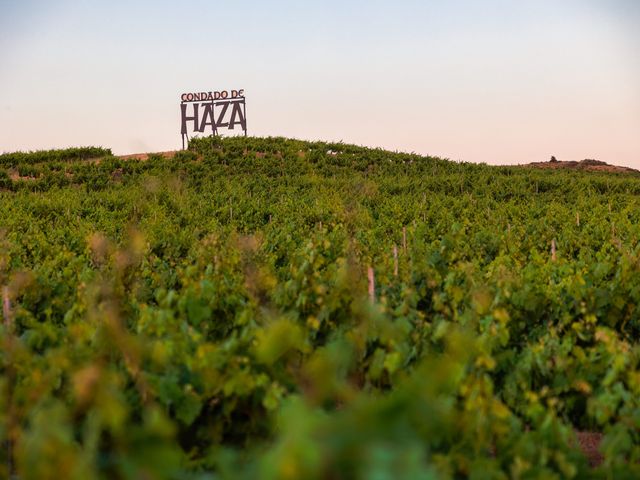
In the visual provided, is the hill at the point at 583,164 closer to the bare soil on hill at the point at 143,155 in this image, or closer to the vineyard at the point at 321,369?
the bare soil on hill at the point at 143,155

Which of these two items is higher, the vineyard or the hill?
the hill

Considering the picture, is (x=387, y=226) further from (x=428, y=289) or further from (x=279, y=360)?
(x=279, y=360)

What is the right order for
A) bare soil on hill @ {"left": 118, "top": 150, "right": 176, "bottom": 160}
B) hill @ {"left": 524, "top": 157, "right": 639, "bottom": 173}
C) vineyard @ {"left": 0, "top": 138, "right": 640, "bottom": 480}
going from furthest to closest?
hill @ {"left": 524, "top": 157, "right": 639, "bottom": 173}
bare soil on hill @ {"left": 118, "top": 150, "right": 176, "bottom": 160}
vineyard @ {"left": 0, "top": 138, "right": 640, "bottom": 480}

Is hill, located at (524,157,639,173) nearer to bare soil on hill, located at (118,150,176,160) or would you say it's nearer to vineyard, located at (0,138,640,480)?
bare soil on hill, located at (118,150,176,160)

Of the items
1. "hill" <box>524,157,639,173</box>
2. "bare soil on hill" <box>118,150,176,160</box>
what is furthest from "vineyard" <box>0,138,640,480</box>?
"hill" <box>524,157,639,173</box>

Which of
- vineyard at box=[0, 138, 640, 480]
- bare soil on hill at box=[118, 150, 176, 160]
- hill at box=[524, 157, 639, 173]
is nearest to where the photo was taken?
vineyard at box=[0, 138, 640, 480]

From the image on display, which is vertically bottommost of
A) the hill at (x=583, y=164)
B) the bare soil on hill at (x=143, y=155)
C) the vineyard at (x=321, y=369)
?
the vineyard at (x=321, y=369)

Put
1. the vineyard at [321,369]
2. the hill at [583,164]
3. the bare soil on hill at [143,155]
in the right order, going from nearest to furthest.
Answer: the vineyard at [321,369] → the bare soil on hill at [143,155] → the hill at [583,164]

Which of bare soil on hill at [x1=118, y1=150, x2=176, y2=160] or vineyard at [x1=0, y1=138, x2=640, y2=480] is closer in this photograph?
vineyard at [x1=0, y1=138, x2=640, y2=480]

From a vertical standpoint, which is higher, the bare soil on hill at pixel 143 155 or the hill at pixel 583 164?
the bare soil on hill at pixel 143 155

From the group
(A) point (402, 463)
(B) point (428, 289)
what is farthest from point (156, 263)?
(A) point (402, 463)

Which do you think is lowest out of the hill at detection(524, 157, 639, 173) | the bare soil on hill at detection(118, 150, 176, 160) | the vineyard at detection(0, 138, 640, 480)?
the vineyard at detection(0, 138, 640, 480)

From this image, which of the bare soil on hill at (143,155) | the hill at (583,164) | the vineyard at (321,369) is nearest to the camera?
the vineyard at (321,369)

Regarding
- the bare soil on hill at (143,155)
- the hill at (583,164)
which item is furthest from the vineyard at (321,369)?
the hill at (583,164)
